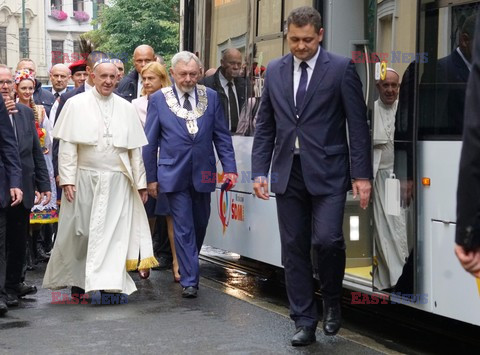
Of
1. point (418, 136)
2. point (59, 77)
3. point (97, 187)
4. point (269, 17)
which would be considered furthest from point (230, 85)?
point (59, 77)

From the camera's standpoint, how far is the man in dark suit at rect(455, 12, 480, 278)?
10.6ft

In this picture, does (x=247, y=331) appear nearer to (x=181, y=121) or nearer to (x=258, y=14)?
(x=181, y=121)

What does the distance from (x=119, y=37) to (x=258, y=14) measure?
152ft

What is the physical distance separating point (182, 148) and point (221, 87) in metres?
1.28

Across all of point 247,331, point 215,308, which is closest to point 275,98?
point 247,331

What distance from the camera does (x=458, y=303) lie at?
643cm

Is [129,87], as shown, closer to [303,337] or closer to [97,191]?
[97,191]

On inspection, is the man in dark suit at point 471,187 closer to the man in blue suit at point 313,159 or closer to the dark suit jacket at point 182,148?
the man in blue suit at point 313,159

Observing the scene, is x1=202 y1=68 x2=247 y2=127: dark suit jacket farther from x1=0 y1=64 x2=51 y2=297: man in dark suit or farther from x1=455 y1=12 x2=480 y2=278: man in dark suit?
x1=455 y1=12 x2=480 y2=278: man in dark suit

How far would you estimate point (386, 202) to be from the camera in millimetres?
7250

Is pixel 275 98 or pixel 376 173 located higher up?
pixel 275 98

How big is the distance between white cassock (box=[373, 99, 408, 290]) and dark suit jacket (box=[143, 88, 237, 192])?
2.28 meters

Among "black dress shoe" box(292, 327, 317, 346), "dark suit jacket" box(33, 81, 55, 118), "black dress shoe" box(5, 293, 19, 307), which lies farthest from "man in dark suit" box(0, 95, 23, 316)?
"dark suit jacket" box(33, 81, 55, 118)

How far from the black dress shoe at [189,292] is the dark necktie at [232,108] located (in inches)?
69.1
